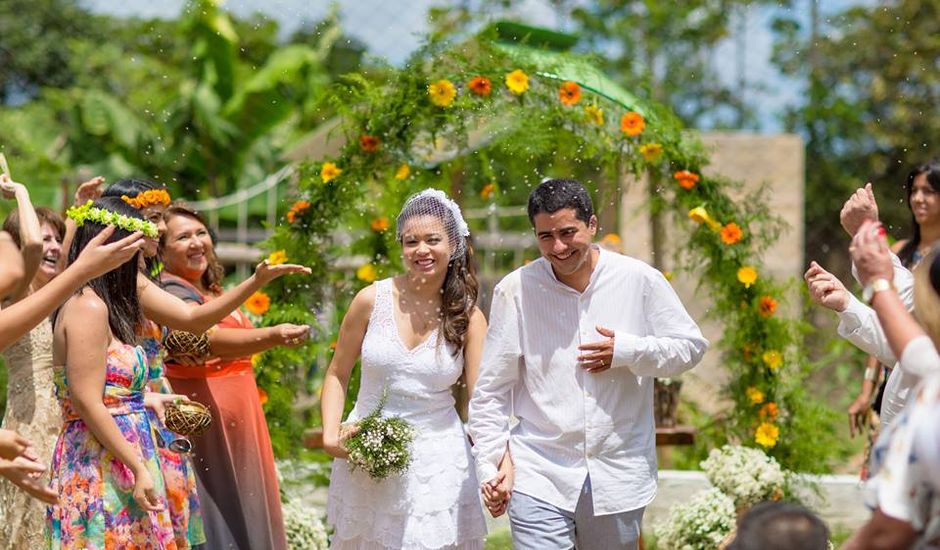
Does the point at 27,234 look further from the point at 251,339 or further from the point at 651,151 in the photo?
the point at 651,151

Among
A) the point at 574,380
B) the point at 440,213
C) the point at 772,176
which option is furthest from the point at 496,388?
the point at 772,176

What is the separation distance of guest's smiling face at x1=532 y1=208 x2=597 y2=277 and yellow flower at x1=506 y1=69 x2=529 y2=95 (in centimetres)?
194

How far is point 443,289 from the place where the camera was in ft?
15.9

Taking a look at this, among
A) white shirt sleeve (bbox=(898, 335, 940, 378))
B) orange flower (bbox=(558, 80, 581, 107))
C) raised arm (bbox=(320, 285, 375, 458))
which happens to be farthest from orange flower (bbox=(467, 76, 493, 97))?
white shirt sleeve (bbox=(898, 335, 940, 378))

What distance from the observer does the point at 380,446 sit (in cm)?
448

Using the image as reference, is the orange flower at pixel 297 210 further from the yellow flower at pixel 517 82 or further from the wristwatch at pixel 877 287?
the wristwatch at pixel 877 287

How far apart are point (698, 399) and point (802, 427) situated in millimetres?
2707

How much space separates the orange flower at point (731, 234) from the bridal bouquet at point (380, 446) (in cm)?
255

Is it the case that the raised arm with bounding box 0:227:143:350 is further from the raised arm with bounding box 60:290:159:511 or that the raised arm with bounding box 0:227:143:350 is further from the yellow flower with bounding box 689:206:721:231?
the yellow flower with bounding box 689:206:721:231

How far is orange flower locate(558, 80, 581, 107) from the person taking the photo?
631 centimetres

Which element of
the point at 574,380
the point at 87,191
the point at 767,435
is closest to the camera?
the point at 574,380

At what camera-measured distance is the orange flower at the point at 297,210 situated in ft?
21.2

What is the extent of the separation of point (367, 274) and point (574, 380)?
2.47 metres

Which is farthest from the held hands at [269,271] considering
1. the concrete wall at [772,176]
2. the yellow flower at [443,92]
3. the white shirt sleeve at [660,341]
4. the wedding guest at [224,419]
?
the concrete wall at [772,176]
